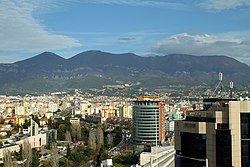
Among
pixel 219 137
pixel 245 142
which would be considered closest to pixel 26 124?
pixel 219 137

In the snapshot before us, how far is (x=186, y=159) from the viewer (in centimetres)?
765

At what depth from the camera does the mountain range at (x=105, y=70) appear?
125 metres

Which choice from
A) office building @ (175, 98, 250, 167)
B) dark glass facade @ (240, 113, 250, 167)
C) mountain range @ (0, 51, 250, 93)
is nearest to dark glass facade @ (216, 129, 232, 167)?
office building @ (175, 98, 250, 167)

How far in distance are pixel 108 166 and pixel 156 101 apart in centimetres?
1097

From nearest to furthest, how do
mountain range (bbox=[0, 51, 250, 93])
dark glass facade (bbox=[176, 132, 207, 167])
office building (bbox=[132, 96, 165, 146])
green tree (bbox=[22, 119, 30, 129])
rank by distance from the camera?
dark glass facade (bbox=[176, 132, 207, 167]) → office building (bbox=[132, 96, 165, 146]) → green tree (bbox=[22, 119, 30, 129]) → mountain range (bbox=[0, 51, 250, 93])

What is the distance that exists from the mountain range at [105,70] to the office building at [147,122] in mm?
78838

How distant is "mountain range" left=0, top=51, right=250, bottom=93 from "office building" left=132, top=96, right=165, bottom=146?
7884 centimetres

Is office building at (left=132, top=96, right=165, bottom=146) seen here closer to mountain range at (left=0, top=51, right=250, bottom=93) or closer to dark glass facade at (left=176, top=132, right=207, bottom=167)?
dark glass facade at (left=176, top=132, right=207, bottom=167)

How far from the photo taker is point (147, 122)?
29828mm

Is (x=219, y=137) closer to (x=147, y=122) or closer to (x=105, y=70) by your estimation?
(x=147, y=122)

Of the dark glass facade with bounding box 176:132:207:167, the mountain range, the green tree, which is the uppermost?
the mountain range

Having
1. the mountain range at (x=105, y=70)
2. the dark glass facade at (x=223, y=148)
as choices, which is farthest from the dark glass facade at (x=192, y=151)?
the mountain range at (x=105, y=70)

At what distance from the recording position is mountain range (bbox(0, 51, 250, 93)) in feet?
411

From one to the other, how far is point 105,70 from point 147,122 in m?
122
